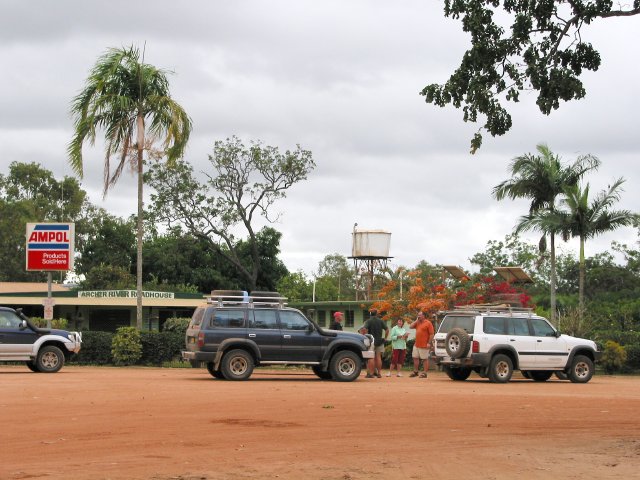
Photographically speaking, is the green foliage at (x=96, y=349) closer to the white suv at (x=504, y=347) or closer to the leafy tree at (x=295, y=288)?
the white suv at (x=504, y=347)

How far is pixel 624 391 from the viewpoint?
23.5 metres

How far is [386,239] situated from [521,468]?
41.4m

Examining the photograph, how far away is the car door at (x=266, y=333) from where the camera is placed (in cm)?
2408

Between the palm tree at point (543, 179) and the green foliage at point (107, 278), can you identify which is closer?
the palm tree at point (543, 179)

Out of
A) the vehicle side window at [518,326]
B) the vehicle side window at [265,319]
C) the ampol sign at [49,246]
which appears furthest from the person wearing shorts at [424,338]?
the ampol sign at [49,246]

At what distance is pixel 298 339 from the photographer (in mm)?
24344

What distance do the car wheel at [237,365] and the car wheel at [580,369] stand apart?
320 inches

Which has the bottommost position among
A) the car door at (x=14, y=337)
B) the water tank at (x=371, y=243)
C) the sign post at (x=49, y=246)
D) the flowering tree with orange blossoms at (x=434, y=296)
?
the car door at (x=14, y=337)

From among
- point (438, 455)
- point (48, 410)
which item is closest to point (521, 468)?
point (438, 455)

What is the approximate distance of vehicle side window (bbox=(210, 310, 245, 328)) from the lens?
2381 centimetres

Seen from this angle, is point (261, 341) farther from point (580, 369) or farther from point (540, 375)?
point (580, 369)

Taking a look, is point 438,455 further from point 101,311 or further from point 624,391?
point 101,311

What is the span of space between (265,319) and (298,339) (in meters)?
0.88

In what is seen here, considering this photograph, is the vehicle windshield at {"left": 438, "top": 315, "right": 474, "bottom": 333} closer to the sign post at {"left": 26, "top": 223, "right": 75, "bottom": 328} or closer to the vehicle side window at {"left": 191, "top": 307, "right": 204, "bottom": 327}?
the vehicle side window at {"left": 191, "top": 307, "right": 204, "bottom": 327}
